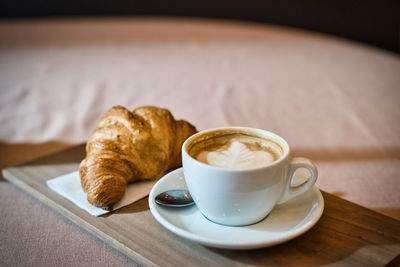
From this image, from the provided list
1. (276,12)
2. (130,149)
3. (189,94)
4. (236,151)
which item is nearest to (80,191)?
(130,149)

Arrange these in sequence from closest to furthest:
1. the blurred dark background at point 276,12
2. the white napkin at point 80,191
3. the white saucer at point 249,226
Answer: the white saucer at point 249,226
the white napkin at point 80,191
the blurred dark background at point 276,12

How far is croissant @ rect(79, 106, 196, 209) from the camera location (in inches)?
24.8

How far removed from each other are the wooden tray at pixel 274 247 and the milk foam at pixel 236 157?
0.36ft

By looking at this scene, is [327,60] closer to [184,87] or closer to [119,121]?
[184,87]

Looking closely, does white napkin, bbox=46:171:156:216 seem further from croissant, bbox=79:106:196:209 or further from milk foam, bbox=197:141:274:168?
milk foam, bbox=197:141:274:168

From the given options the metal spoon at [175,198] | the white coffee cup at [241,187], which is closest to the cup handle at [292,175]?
the white coffee cup at [241,187]

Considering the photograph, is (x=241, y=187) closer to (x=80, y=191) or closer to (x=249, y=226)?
(x=249, y=226)

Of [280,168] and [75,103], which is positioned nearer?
[280,168]

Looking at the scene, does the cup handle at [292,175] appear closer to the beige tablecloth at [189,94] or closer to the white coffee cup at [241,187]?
the white coffee cup at [241,187]

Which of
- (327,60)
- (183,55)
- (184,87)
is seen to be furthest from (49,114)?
(327,60)

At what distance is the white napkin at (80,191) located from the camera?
603 millimetres

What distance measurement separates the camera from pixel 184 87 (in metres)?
1.35

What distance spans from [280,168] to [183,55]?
1255 millimetres

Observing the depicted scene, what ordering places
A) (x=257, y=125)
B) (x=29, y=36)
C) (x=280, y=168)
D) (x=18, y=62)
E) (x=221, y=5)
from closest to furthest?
(x=280, y=168), (x=257, y=125), (x=18, y=62), (x=29, y=36), (x=221, y=5)
